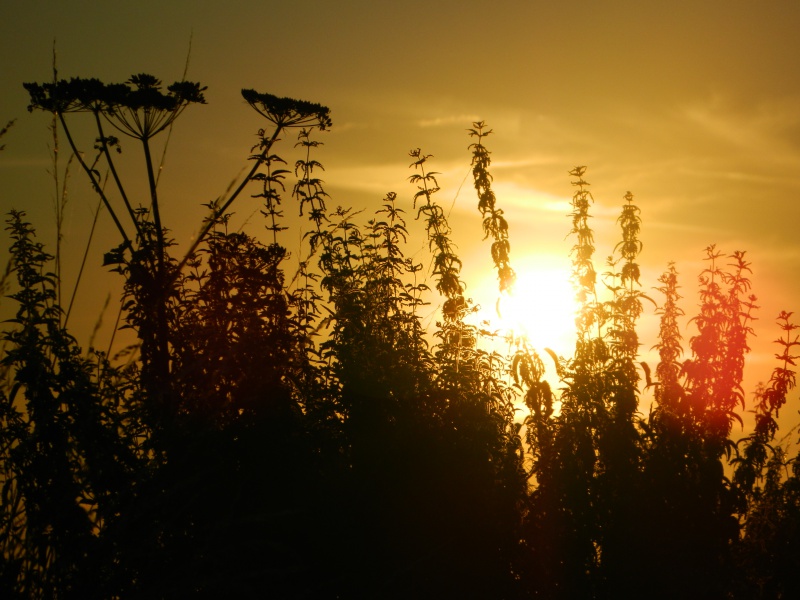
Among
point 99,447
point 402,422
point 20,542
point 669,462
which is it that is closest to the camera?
Result: point 20,542

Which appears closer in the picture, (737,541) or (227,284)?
(227,284)

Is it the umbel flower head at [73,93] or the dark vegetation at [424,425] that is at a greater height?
the umbel flower head at [73,93]

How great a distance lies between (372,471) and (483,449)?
1069mm

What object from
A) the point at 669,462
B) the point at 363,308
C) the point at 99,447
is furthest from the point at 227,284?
the point at 669,462

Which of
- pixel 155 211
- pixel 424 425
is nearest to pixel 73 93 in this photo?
pixel 155 211

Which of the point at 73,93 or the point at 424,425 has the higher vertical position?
the point at 73,93

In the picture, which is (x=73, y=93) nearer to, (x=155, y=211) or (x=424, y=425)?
(x=155, y=211)

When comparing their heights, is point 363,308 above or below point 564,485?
above

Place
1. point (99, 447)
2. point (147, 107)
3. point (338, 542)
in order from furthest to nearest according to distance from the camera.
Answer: point (147, 107) → point (338, 542) → point (99, 447)

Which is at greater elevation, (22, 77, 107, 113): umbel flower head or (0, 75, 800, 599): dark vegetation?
(22, 77, 107, 113): umbel flower head

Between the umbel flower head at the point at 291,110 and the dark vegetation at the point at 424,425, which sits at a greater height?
the umbel flower head at the point at 291,110

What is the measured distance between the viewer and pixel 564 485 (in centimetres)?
828

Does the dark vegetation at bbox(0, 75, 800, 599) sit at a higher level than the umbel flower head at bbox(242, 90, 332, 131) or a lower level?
lower

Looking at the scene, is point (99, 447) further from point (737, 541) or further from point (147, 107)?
point (737, 541)
